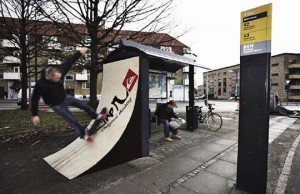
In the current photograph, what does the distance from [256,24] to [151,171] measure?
142 inches

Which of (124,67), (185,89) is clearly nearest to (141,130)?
(124,67)

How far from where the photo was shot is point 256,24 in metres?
3.76

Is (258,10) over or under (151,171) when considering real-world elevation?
over

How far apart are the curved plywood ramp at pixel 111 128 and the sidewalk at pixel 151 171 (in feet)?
0.72

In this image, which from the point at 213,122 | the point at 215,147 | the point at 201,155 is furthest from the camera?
the point at 213,122

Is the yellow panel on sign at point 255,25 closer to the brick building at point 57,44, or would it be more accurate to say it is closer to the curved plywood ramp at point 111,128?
the curved plywood ramp at point 111,128

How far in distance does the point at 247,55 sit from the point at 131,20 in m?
8.43

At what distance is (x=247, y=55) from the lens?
3840mm

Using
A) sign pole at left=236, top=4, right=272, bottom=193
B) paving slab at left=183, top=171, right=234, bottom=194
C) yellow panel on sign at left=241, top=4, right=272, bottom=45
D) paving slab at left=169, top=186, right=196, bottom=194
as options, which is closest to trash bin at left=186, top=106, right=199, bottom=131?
paving slab at left=183, top=171, right=234, bottom=194

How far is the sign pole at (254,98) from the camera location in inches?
143

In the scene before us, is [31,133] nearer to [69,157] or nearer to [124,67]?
[69,157]

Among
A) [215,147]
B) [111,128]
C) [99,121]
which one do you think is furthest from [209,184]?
[215,147]

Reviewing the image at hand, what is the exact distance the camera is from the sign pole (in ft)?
11.9

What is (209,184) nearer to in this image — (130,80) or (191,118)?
(130,80)
